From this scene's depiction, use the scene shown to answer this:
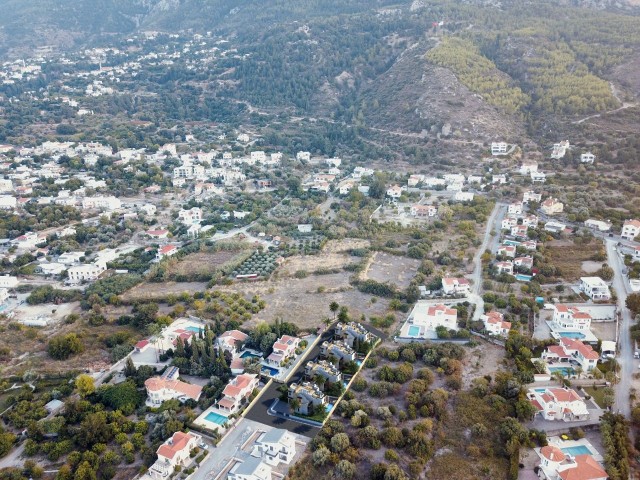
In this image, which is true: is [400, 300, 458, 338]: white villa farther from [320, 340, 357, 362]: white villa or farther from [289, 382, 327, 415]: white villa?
[289, 382, 327, 415]: white villa

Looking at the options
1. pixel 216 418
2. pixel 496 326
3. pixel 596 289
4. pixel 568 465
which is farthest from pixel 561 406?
pixel 216 418

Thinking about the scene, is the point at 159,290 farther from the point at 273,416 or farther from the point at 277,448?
the point at 277,448

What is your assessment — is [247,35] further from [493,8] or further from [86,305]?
[86,305]

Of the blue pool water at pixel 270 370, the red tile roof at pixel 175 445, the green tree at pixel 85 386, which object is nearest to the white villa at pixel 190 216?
the blue pool water at pixel 270 370

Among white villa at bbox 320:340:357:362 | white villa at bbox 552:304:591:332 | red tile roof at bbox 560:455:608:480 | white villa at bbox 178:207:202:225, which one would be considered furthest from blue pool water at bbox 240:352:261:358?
white villa at bbox 178:207:202:225

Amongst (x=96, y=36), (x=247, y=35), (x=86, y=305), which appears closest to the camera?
(x=86, y=305)

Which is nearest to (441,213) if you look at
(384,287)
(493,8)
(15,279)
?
(384,287)
